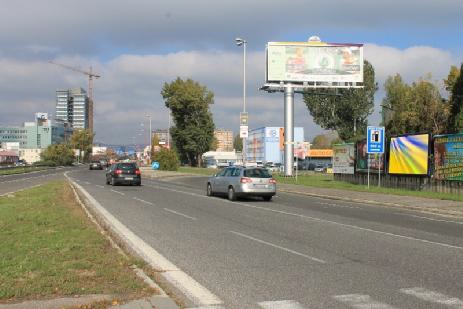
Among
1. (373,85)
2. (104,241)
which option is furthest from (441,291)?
(373,85)

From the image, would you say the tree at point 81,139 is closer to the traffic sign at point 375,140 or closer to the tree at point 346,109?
the tree at point 346,109

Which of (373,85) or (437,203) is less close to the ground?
(373,85)

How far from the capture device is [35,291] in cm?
660

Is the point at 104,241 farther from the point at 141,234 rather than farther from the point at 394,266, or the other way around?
the point at 394,266

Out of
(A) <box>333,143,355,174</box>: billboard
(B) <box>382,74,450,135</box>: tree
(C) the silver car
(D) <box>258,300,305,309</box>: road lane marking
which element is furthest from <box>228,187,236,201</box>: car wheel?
(B) <box>382,74,450,135</box>: tree

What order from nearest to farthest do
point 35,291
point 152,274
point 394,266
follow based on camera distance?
1. point 35,291
2. point 152,274
3. point 394,266

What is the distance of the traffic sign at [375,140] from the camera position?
29.2 metres

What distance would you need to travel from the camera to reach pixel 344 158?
37.9 meters

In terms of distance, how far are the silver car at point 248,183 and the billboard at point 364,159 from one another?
981cm

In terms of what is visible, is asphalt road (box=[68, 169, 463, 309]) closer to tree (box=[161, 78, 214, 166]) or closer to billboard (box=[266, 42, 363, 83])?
billboard (box=[266, 42, 363, 83])

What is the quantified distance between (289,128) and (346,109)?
32540 millimetres

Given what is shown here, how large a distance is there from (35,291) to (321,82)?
47692mm

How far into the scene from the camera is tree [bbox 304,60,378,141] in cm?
7900

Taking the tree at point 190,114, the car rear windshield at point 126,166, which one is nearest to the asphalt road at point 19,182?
the car rear windshield at point 126,166
